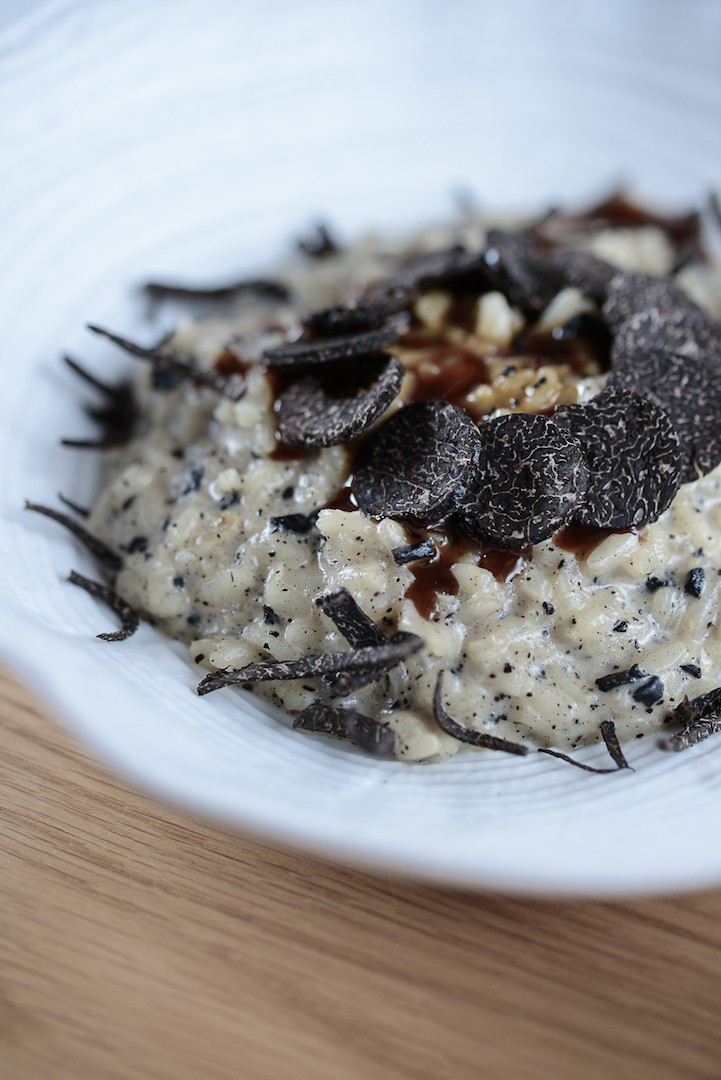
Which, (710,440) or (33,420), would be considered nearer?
(710,440)

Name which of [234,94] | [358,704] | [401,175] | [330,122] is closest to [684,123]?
[401,175]

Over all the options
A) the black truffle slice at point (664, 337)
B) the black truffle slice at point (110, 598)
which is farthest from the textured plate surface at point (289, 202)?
the black truffle slice at point (664, 337)

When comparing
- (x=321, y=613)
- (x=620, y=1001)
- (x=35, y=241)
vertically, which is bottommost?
(x=620, y=1001)

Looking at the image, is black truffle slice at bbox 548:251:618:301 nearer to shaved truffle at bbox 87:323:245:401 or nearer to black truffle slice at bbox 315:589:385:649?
shaved truffle at bbox 87:323:245:401

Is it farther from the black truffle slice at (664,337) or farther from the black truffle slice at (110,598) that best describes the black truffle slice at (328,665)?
the black truffle slice at (664,337)

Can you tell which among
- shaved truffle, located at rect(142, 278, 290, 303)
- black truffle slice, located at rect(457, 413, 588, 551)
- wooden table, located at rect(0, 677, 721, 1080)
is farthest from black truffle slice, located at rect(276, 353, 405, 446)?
wooden table, located at rect(0, 677, 721, 1080)

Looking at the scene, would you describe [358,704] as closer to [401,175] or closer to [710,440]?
[710,440]
